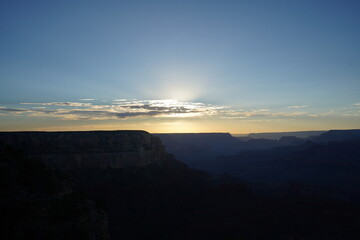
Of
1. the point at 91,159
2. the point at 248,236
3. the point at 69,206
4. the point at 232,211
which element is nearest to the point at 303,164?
the point at 232,211

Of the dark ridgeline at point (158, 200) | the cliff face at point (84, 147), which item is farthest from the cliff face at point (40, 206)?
the cliff face at point (84, 147)

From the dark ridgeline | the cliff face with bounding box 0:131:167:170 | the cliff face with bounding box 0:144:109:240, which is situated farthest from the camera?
the cliff face with bounding box 0:131:167:170

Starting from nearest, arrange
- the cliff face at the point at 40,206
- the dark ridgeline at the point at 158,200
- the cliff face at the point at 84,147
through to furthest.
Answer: the cliff face at the point at 40,206 → the dark ridgeline at the point at 158,200 → the cliff face at the point at 84,147

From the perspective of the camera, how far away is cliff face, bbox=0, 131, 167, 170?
1663 inches

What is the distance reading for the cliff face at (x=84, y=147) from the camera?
1663 inches

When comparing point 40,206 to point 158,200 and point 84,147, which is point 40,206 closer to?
point 158,200

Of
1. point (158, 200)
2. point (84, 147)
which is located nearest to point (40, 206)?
point (158, 200)

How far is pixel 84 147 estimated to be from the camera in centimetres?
4594

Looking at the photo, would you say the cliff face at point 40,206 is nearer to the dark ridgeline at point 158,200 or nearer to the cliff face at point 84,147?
the dark ridgeline at point 158,200

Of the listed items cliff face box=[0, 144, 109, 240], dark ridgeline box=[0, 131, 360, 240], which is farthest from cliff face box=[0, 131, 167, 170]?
cliff face box=[0, 144, 109, 240]

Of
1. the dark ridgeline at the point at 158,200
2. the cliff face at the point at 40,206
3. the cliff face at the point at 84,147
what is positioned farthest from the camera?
the cliff face at the point at 84,147

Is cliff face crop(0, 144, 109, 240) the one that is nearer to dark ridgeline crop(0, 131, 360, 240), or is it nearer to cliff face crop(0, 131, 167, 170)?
dark ridgeline crop(0, 131, 360, 240)

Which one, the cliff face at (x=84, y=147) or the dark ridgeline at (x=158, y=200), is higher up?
the cliff face at (x=84, y=147)

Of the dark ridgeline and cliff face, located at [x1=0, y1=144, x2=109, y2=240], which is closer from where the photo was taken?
cliff face, located at [x1=0, y1=144, x2=109, y2=240]
